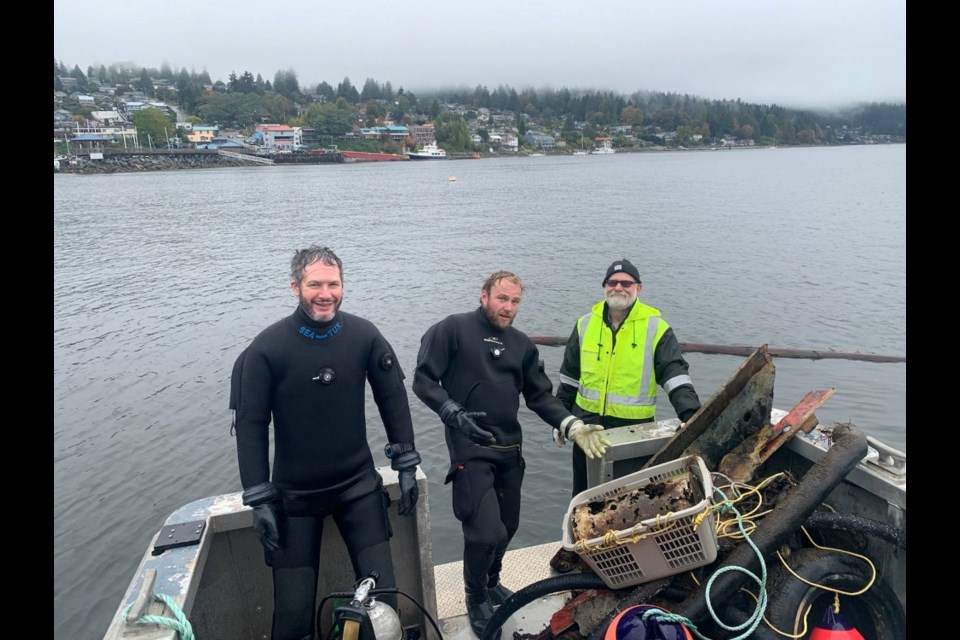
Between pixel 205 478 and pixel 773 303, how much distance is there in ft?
46.7

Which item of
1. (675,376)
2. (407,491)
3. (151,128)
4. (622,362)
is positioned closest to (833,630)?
(675,376)

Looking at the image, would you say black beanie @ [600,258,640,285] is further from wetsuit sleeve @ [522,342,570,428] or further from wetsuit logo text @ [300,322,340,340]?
wetsuit logo text @ [300,322,340,340]

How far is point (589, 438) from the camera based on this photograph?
137 inches

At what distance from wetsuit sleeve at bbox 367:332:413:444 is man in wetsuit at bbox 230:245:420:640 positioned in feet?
0.04

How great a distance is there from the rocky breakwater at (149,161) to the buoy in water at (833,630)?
99.3 m

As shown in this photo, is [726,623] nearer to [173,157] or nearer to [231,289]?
[231,289]

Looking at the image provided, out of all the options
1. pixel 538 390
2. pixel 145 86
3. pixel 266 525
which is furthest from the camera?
pixel 145 86

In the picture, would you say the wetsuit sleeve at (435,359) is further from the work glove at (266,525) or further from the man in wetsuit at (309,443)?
the work glove at (266,525)

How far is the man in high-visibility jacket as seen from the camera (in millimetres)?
3875

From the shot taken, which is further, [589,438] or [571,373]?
[571,373]

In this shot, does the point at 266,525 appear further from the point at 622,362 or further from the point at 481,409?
the point at 622,362

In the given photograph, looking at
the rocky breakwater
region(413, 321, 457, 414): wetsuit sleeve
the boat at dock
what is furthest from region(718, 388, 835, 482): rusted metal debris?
the boat at dock

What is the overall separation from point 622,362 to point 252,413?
2.28 metres
